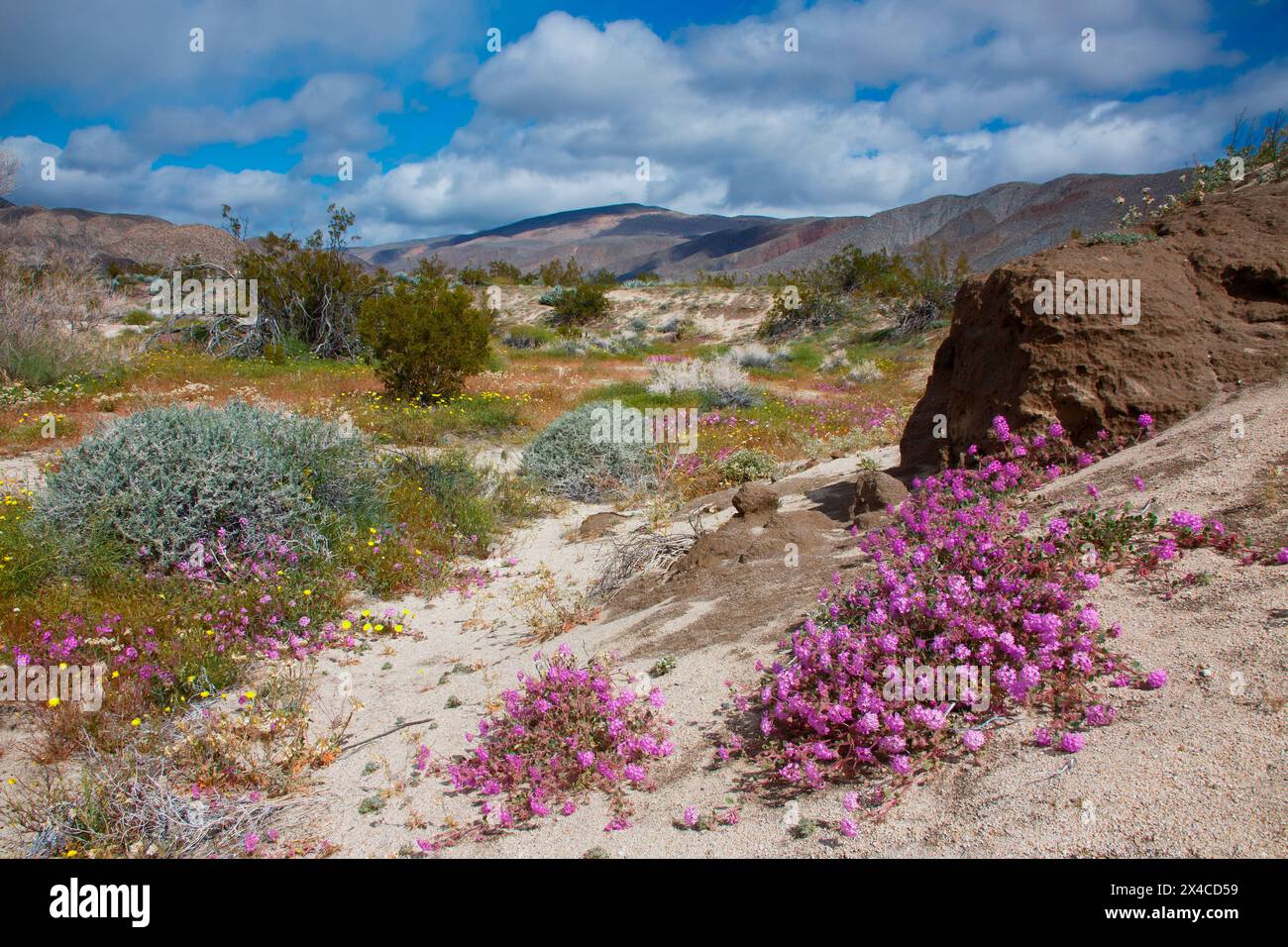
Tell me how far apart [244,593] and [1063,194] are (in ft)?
227

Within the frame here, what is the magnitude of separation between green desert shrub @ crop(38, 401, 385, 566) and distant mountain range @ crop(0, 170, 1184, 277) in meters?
10.2

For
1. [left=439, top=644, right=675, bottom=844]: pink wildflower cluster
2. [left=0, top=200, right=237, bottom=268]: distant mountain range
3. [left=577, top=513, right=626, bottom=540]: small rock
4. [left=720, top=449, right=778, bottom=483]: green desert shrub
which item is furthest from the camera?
[left=0, top=200, right=237, bottom=268]: distant mountain range

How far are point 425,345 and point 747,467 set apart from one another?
6.99 metres

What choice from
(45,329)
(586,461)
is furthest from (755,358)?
(45,329)

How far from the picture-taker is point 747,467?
8984 millimetres

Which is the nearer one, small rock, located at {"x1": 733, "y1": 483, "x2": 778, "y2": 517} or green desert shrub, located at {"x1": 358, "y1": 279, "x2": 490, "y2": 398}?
small rock, located at {"x1": 733, "y1": 483, "x2": 778, "y2": 517}

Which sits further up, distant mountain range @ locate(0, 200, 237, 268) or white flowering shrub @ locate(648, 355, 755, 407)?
distant mountain range @ locate(0, 200, 237, 268)

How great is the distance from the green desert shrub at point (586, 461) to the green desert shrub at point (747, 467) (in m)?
0.95

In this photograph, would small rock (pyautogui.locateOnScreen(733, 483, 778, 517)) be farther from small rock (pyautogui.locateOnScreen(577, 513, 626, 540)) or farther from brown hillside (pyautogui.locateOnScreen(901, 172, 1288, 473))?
small rock (pyautogui.locateOnScreen(577, 513, 626, 540))

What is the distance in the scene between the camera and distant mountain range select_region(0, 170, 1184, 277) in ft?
139

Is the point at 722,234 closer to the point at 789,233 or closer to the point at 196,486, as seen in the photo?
the point at 789,233

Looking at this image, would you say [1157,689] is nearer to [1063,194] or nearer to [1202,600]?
[1202,600]

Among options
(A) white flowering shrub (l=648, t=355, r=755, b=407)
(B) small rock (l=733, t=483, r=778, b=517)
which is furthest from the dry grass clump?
(B) small rock (l=733, t=483, r=778, b=517)

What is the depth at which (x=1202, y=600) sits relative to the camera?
3.09 m
